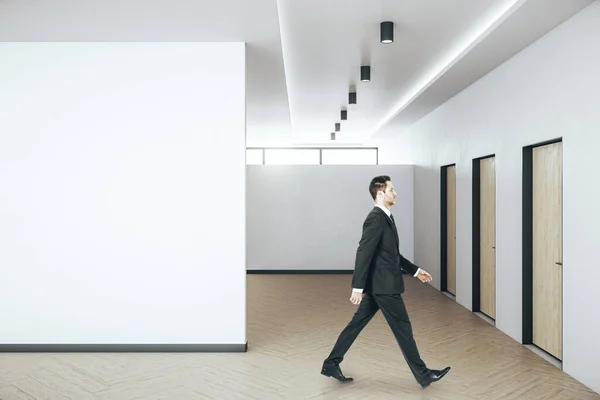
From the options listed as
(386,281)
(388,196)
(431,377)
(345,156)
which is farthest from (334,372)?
(345,156)

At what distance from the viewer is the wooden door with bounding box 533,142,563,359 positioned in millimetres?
4652

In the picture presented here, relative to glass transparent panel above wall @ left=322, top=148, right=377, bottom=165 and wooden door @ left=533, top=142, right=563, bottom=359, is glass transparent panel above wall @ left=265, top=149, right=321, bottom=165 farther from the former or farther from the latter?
wooden door @ left=533, top=142, right=563, bottom=359

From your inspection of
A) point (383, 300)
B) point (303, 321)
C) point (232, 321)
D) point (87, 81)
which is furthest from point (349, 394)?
point (87, 81)

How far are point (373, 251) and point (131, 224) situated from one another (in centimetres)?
237

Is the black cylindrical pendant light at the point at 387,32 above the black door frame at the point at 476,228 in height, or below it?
above

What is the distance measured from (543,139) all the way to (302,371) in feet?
9.67

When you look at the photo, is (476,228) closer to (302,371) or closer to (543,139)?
(543,139)

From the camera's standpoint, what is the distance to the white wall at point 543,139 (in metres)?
4.00

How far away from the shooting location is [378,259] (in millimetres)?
3922

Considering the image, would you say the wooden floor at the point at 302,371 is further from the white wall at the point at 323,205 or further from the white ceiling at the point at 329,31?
the white wall at the point at 323,205

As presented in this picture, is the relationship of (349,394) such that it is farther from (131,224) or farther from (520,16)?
(520,16)

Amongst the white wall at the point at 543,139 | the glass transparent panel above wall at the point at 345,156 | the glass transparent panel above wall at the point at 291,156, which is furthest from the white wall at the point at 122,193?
the glass transparent panel above wall at the point at 345,156

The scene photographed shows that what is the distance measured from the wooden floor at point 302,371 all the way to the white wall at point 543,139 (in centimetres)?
40

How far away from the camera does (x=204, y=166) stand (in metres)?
4.96
